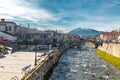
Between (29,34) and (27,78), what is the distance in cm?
8202

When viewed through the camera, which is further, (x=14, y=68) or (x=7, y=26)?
(x=7, y=26)

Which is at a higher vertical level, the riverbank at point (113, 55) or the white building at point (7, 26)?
the white building at point (7, 26)

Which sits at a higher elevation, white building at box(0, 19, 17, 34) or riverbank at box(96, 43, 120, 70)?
white building at box(0, 19, 17, 34)

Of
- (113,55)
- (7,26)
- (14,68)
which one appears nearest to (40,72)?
(14,68)

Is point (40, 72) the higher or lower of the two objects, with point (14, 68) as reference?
lower

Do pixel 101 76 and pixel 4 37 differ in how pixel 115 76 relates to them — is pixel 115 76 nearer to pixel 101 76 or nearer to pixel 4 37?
pixel 101 76

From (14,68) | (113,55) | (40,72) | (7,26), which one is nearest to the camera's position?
(40,72)

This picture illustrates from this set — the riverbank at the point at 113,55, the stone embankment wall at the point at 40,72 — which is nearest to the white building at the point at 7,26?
the riverbank at the point at 113,55

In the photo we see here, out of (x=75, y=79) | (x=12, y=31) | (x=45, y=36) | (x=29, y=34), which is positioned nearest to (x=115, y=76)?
(x=75, y=79)

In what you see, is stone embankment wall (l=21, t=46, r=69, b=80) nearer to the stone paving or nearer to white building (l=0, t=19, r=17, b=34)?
the stone paving

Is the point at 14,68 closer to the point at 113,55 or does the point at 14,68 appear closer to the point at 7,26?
the point at 113,55

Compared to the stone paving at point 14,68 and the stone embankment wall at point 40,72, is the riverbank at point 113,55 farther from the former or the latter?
the stone paving at point 14,68

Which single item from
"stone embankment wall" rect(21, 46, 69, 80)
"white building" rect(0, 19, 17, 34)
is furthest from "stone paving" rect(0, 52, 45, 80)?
"white building" rect(0, 19, 17, 34)

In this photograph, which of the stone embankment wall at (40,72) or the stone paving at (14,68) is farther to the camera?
the stone paving at (14,68)
